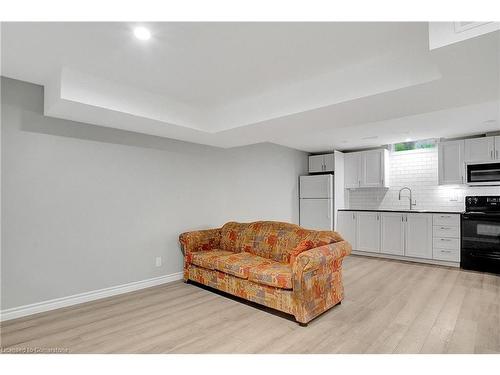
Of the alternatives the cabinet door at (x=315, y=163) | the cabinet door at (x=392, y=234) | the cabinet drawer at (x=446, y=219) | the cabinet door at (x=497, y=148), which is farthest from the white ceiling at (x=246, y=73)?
the cabinet door at (x=315, y=163)

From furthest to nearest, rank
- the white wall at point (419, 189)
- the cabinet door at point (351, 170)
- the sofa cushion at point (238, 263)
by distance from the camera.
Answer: the cabinet door at point (351, 170) → the white wall at point (419, 189) → the sofa cushion at point (238, 263)

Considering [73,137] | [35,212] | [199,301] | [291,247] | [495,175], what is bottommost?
[199,301]

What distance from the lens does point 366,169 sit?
6320 millimetres

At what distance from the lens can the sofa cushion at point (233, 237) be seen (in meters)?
4.23

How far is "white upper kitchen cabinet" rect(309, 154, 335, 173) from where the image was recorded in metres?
6.61

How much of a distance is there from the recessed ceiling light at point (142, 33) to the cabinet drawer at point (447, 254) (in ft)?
18.4

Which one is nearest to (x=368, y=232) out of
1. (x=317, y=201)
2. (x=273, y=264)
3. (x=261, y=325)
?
(x=317, y=201)

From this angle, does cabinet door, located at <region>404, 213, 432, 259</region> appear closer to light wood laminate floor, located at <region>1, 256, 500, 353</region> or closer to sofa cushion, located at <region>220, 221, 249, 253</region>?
light wood laminate floor, located at <region>1, 256, 500, 353</region>

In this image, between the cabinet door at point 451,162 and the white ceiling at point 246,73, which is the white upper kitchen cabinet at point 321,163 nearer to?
the cabinet door at point 451,162

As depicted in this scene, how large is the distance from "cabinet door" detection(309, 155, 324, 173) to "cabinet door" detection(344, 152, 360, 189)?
0.56 m
